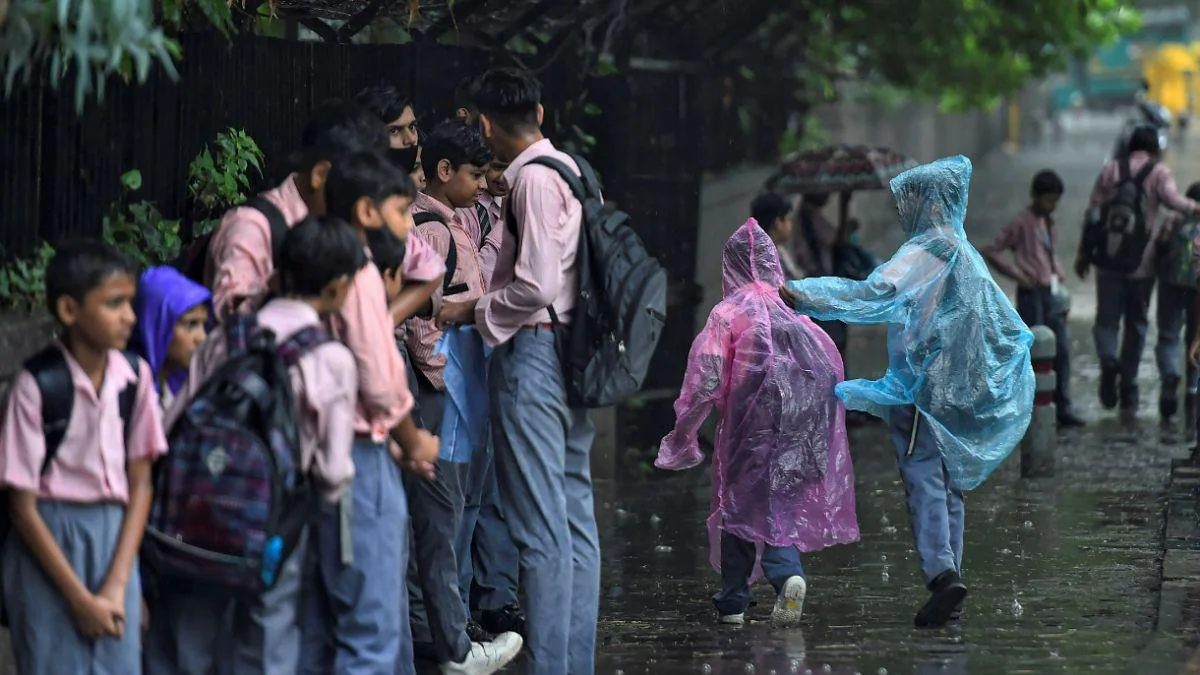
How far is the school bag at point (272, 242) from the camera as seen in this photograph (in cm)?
602

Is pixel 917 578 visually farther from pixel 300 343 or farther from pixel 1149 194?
pixel 1149 194

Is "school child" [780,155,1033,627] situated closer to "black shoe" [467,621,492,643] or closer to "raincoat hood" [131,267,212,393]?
"black shoe" [467,621,492,643]

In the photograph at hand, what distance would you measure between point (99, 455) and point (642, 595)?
3.92m

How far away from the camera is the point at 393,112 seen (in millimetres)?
7180

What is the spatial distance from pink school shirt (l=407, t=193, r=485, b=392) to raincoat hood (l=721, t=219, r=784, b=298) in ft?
3.69

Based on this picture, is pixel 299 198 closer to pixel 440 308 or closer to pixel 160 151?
pixel 440 308

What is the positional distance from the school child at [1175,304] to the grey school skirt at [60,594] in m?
9.48

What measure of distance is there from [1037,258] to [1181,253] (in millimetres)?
939

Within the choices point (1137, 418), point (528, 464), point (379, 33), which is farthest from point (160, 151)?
point (1137, 418)

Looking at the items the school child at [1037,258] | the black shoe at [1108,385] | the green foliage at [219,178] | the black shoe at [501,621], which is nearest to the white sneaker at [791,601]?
the black shoe at [501,621]

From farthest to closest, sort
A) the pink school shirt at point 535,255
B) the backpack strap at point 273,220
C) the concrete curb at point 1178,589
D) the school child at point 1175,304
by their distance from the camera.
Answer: the school child at point 1175,304 < the concrete curb at point 1178,589 < the pink school shirt at point 535,255 < the backpack strap at point 273,220

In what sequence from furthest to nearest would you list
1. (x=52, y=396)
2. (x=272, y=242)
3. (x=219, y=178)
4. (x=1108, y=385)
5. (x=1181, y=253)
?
1. (x=1108, y=385)
2. (x=1181, y=253)
3. (x=219, y=178)
4. (x=272, y=242)
5. (x=52, y=396)

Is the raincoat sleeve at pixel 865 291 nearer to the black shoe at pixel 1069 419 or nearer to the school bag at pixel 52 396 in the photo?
the school bag at pixel 52 396

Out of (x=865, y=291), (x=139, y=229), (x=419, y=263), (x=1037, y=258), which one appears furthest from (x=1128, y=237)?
(x=419, y=263)
